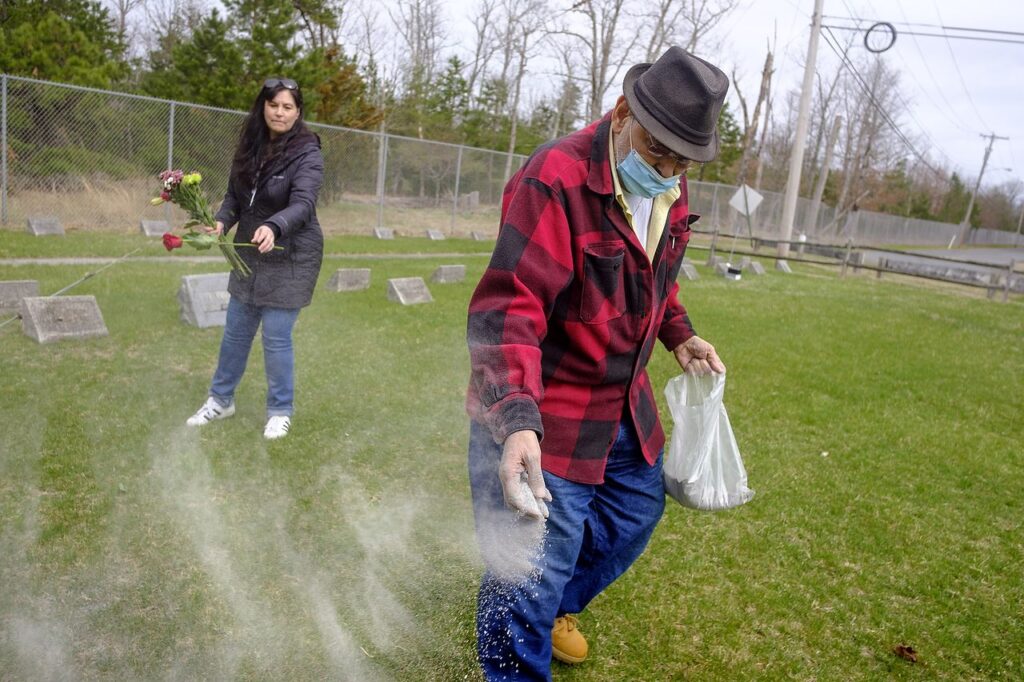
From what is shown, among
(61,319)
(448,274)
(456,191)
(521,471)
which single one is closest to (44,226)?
(448,274)

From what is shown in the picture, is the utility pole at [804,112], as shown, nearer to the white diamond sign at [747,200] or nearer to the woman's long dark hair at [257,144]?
the white diamond sign at [747,200]

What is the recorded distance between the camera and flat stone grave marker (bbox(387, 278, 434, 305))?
938 cm

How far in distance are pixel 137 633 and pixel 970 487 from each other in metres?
4.75

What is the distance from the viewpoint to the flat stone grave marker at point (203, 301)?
7.07 meters

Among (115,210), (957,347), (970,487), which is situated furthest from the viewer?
(115,210)

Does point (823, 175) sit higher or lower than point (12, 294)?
higher

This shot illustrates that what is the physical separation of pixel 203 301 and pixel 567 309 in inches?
234

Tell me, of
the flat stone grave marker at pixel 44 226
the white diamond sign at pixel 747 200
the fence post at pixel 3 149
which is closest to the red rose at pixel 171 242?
the flat stone grave marker at pixel 44 226

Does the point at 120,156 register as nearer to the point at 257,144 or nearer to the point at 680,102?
the point at 257,144

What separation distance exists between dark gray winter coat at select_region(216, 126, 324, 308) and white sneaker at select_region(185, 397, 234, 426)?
0.73 metres

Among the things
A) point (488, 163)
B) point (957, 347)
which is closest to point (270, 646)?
point (957, 347)

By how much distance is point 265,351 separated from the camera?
4.38 metres

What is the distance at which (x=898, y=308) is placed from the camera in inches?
546

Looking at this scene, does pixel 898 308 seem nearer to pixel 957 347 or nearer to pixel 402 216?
pixel 957 347
